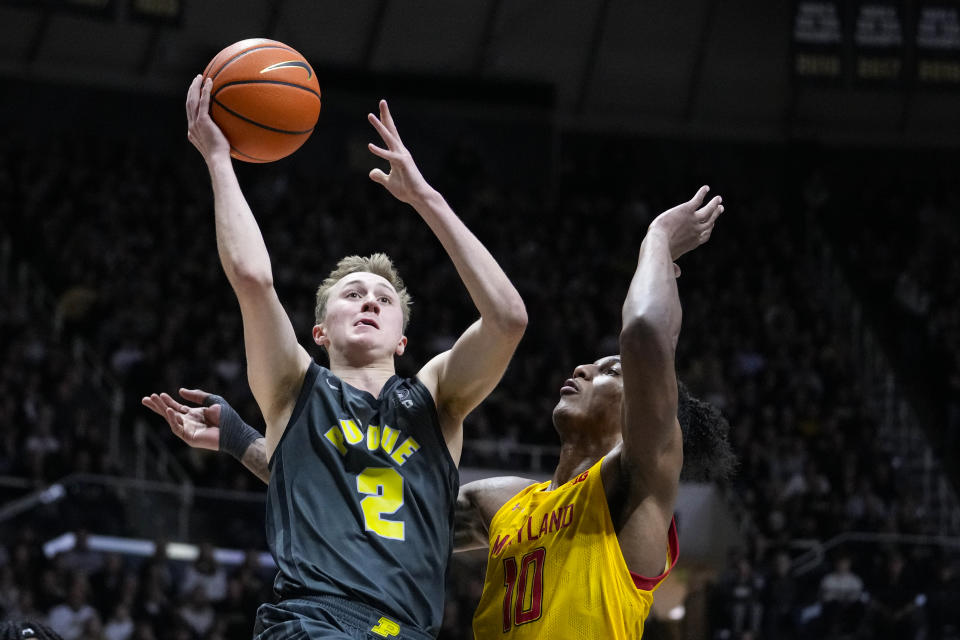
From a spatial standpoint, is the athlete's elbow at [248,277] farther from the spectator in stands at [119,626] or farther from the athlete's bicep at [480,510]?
the spectator in stands at [119,626]

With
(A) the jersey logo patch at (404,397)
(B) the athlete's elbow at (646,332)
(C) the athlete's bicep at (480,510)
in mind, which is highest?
(B) the athlete's elbow at (646,332)

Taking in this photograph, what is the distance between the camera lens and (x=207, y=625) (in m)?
10.5

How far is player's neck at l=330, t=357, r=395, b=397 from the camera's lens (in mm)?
4184

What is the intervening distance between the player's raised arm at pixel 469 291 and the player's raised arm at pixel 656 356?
1.14ft

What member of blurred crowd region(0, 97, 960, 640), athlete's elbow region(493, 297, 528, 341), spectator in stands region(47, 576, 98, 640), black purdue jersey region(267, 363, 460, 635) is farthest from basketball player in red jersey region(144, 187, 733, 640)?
spectator in stands region(47, 576, 98, 640)

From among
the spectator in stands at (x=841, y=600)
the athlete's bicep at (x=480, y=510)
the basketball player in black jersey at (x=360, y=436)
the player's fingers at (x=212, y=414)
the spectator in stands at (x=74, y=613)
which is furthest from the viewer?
the spectator in stands at (x=841, y=600)

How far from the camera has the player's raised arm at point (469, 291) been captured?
153 inches

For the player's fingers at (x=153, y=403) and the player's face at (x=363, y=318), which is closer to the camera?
the player's face at (x=363, y=318)

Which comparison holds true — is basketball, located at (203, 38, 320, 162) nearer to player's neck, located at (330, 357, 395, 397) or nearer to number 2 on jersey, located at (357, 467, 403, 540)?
player's neck, located at (330, 357, 395, 397)

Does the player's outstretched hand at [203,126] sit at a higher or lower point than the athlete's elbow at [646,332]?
higher

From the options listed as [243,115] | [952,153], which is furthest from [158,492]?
[952,153]

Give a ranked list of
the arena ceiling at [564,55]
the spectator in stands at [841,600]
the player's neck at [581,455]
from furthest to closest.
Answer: the arena ceiling at [564,55]
the spectator in stands at [841,600]
the player's neck at [581,455]

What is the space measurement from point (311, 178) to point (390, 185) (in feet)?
58.4

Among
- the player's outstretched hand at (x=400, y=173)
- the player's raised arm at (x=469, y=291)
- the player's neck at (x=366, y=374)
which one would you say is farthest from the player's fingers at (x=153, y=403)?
the player's outstretched hand at (x=400, y=173)
